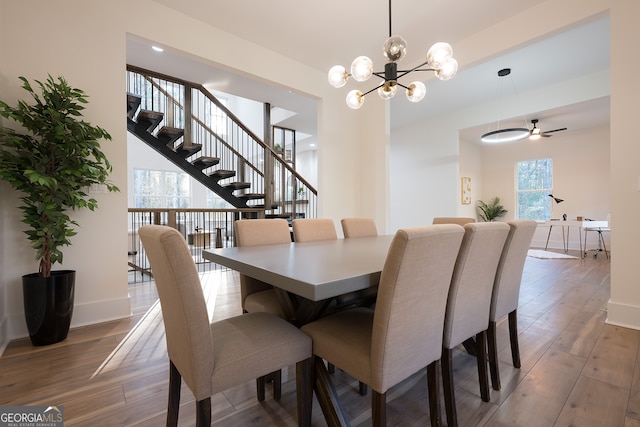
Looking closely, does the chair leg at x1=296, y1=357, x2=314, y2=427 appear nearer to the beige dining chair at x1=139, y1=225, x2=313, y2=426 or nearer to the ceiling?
the beige dining chair at x1=139, y1=225, x2=313, y2=426

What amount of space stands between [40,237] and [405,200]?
6.83 m

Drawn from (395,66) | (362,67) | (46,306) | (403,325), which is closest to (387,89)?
(395,66)

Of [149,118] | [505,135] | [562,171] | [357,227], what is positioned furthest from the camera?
[562,171]

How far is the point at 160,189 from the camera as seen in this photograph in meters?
8.90

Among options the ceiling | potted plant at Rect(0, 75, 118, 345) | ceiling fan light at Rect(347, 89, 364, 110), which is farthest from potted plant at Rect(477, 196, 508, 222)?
potted plant at Rect(0, 75, 118, 345)

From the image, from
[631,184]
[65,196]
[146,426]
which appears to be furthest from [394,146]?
[146,426]

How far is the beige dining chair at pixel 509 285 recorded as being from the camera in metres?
1.55

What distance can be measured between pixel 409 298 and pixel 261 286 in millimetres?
1195

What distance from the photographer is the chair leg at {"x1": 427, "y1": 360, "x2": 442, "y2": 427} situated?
3.85 feet

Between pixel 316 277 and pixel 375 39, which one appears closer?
pixel 316 277

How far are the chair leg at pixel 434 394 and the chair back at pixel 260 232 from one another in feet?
4.38

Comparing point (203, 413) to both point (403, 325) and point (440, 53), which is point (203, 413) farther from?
point (440, 53)

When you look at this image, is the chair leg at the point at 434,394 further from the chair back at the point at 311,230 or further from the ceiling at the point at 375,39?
the ceiling at the point at 375,39

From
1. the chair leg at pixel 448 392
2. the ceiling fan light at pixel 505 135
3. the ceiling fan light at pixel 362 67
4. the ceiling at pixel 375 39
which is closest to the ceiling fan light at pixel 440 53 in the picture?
the ceiling fan light at pixel 362 67
